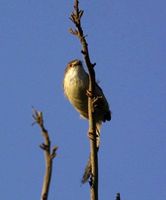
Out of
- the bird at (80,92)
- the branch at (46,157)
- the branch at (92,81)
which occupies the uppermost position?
the bird at (80,92)

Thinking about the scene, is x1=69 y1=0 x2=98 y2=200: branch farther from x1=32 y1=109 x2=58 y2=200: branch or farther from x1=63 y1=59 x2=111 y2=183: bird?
x1=63 y1=59 x2=111 y2=183: bird

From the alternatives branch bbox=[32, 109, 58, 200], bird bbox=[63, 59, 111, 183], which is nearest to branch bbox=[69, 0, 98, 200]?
branch bbox=[32, 109, 58, 200]

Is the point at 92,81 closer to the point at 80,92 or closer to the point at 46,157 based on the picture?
the point at 46,157

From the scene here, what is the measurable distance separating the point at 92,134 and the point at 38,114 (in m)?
1.56

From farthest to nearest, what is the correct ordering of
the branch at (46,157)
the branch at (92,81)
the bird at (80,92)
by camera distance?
the bird at (80,92) → the branch at (92,81) → the branch at (46,157)

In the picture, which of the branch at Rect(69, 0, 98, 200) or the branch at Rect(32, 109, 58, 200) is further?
the branch at Rect(69, 0, 98, 200)

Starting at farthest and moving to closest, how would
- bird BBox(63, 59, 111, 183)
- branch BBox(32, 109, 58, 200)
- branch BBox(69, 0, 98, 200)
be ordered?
bird BBox(63, 59, 111, 183)
branch BBox(69, 0, 98, 200)
branch BBox(32, 109, 58, 200)

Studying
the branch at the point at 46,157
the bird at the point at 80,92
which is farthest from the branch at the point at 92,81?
the bird at the point at 80,92

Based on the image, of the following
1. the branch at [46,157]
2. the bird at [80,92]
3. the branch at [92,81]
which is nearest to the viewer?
the branch at [46,157]

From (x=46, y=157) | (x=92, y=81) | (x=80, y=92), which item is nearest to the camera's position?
(x=46, y=157)

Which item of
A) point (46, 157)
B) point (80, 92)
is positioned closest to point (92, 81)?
point (46, 157)

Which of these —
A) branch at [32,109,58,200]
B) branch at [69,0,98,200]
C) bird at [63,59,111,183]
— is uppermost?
bird at [63,59,111,183]

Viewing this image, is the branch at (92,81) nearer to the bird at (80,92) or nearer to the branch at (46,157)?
the branch at (46,157)

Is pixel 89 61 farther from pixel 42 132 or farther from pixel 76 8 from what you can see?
pixel 42 132
